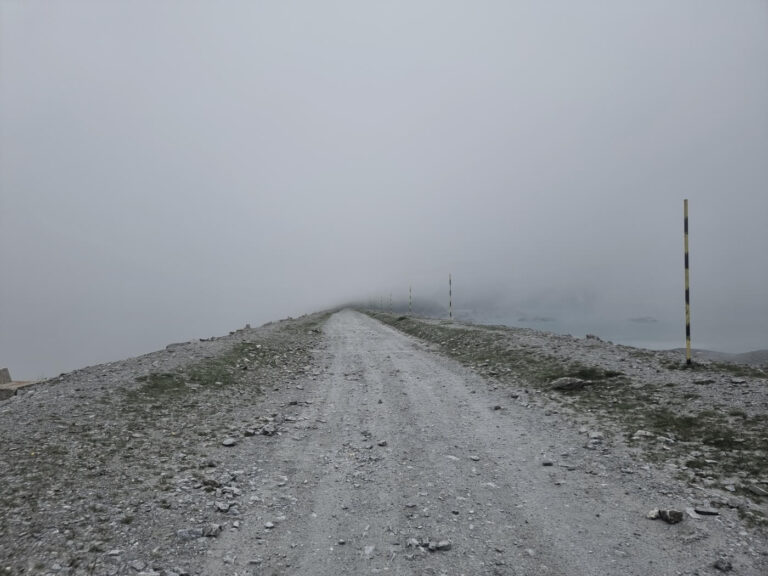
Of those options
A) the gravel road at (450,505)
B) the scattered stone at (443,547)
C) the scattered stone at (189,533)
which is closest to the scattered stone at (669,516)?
the gravel road at (450,505)

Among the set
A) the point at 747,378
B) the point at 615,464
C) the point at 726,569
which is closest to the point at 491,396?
the point at 615,464

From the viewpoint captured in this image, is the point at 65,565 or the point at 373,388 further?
the point at 373,388

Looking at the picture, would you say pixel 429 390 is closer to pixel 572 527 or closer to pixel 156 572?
pixel 572 527

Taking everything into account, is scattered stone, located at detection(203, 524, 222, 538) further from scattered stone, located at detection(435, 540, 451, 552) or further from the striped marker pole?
the striped marker pole

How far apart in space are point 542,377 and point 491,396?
2.36 m

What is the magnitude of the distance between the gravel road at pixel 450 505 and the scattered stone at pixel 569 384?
77.7 inches

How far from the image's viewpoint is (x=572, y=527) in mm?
5199

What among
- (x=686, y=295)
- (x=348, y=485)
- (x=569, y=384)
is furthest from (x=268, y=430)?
(x=686, y=295)

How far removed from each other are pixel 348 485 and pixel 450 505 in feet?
5.80

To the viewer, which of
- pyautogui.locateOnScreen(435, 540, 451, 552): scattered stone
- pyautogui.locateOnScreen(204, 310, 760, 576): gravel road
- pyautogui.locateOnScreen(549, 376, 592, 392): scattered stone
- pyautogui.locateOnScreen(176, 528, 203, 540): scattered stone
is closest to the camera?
pyautogui.locateOnScreen(204, 310, 760, 576): gravel road

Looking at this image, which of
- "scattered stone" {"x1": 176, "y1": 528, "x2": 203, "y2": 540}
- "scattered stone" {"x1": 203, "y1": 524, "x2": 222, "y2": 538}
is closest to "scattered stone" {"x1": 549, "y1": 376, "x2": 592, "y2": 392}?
"scattered stone" {"x1": 203, "y1": 524, "x2": 222, "y2": 538}

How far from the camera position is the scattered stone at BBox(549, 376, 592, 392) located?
11.4m

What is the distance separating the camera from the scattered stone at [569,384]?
11.4 metres

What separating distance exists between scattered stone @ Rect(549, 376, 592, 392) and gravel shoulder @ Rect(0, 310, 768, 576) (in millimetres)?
348
